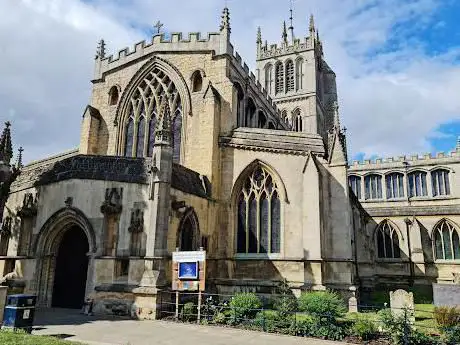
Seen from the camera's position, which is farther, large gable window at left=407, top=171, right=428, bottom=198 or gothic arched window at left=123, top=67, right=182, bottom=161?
large gable window at left=407, top=171, right=428, bottom=198

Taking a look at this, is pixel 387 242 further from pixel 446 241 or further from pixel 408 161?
pixel 408 161

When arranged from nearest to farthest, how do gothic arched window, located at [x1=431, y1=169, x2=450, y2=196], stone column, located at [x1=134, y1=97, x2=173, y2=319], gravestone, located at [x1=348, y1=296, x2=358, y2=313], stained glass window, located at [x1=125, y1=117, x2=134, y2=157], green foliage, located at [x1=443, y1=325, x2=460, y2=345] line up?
green foliage, located at [x1=443, y1=325, x2=460, y2=345] < stone column, located at [x1=134, y1=97, x2=173, y2=319] < gravestone, located at [x1=348, y1=296, x2=358, y2=313] < stained glass window, located at [x1=125, y1=117, x2=134, y2=157] < gothic arched window, located at [x1=431, y1=169, x2=450, y2=196]

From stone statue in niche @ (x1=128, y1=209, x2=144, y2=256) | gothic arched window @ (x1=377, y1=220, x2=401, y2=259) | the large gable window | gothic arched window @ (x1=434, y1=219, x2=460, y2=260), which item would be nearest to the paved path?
stone statue in niche @ (x1=128, y1=209, x2=144, y2=256)

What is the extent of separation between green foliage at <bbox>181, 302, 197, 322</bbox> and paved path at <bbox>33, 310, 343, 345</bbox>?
839mm

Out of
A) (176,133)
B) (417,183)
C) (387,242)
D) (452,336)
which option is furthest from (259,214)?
(417,183)

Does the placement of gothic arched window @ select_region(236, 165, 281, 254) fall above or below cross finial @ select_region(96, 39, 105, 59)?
below

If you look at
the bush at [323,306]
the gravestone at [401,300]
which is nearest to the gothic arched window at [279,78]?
the gravestone at [401,300]

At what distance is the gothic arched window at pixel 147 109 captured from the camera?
2325 cm

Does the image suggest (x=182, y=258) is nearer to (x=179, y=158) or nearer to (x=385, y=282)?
(x=179, y=158)

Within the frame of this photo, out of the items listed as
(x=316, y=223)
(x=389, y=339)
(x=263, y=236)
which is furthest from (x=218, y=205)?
(x=389, y=339)

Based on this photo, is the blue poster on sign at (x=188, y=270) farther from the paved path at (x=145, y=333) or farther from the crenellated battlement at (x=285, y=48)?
the crenellated battlement at (x=285, y=48)

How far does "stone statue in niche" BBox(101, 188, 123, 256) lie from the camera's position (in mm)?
15625

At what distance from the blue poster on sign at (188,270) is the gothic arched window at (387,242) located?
2874 cm

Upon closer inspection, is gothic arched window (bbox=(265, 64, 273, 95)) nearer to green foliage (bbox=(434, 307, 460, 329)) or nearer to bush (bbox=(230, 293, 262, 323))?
bush (bbox=(230, 293, 262, 323))
